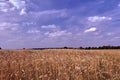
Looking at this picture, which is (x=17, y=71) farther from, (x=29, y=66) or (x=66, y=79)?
(x=66, y=79)

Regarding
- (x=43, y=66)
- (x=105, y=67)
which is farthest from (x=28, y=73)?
(x=105, y=67)

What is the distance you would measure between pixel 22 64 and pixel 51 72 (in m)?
1.00

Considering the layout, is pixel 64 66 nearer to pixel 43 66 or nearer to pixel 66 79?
pixel 43 66

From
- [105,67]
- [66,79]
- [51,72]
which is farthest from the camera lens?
[105,67]

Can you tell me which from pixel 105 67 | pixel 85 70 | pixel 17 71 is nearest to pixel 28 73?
pixel 17 71

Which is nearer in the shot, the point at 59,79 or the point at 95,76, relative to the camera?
the point at 59,79

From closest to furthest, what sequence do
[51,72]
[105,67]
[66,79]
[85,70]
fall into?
[66,79] < [51,72] < [85,70] < [105,67]

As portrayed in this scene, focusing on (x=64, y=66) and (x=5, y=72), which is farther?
(x=64, y=66)

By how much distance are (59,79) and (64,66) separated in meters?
1.29

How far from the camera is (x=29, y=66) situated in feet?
26.3

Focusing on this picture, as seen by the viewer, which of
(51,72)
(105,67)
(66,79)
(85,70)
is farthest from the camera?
(105,67)

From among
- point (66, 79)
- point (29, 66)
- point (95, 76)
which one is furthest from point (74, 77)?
point (29, 66)

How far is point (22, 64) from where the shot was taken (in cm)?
815

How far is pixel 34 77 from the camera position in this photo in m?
7.23
